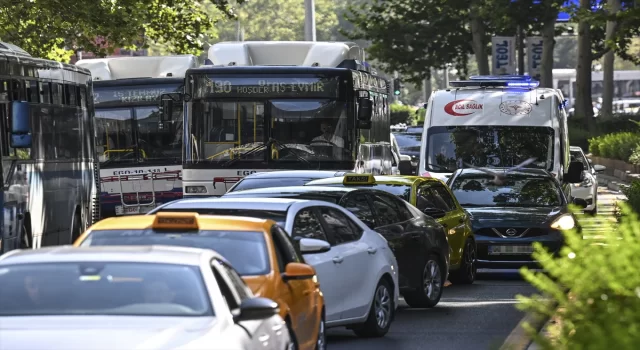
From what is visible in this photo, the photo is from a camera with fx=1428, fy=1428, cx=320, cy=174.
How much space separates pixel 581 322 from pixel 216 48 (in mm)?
19838

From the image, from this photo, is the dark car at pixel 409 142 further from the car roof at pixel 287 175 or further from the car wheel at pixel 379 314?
the car wheel at pixel 379 314

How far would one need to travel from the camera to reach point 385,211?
1480 cm

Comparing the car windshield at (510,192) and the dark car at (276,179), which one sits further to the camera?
the car windshield at (510,192)

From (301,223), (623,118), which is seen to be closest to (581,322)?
(301,223)

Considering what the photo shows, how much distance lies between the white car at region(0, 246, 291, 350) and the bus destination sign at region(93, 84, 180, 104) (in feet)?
69.2

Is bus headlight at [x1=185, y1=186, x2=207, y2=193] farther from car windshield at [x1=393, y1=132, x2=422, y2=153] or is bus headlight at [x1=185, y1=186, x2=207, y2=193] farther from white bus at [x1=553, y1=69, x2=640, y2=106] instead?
white bus at [x1=553, y1=69, x2=640, y2=106]

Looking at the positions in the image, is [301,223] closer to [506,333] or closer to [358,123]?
[506,333]

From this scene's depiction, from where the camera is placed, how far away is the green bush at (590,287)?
6.44m

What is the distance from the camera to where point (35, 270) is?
7.76 metres

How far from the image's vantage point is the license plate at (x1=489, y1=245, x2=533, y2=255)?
18984mm

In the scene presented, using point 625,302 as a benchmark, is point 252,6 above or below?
above

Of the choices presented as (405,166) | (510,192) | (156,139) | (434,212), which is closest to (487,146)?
(405,166)

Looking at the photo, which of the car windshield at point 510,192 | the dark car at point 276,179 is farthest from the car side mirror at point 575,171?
the dark car at point 276,179

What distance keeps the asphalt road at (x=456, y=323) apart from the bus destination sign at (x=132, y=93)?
12.0m
